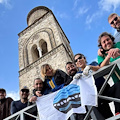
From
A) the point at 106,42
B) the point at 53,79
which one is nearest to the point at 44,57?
the point at 53,79

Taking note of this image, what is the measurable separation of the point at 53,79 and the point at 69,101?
0.92 meters

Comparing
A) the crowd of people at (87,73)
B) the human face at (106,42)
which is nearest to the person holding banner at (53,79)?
the crowd of people at (87,73)

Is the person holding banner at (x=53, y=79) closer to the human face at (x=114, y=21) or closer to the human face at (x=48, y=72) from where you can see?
the human face at (x=48, y=72)

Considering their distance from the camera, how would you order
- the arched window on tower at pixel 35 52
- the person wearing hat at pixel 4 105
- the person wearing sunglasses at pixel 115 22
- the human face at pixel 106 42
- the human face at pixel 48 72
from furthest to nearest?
the arched window on tower at pixel 35 52 < the person wearing hat at pixel 4 105 < the human face at pixel 48 72 < the person wearing sunglasses at pixel 115 22 < the human face at pixel 106 42

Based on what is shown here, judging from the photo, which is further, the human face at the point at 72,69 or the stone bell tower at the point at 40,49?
the stone bell tower at the point at 40,49

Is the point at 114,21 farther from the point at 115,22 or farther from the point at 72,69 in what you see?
the point at 72,69

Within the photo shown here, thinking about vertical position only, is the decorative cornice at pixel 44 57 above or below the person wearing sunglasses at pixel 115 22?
above

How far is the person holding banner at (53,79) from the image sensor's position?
309 centimetres

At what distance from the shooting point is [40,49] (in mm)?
12539

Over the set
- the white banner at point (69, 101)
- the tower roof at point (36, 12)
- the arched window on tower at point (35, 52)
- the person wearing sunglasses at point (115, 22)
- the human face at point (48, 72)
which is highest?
the tower roof at point (36, 12)

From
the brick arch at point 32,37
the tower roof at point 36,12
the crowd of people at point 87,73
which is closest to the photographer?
the crowd of people at point 87,73

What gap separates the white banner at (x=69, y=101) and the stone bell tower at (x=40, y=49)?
6.15 meters

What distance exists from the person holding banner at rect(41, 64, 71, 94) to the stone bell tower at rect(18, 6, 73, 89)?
17.9 ft

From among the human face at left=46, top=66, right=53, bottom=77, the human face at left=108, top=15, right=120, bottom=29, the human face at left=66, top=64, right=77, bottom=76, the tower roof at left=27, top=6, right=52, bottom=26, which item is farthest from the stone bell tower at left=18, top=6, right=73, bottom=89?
the human face at left=108, top=15, right=120, bottom=29
